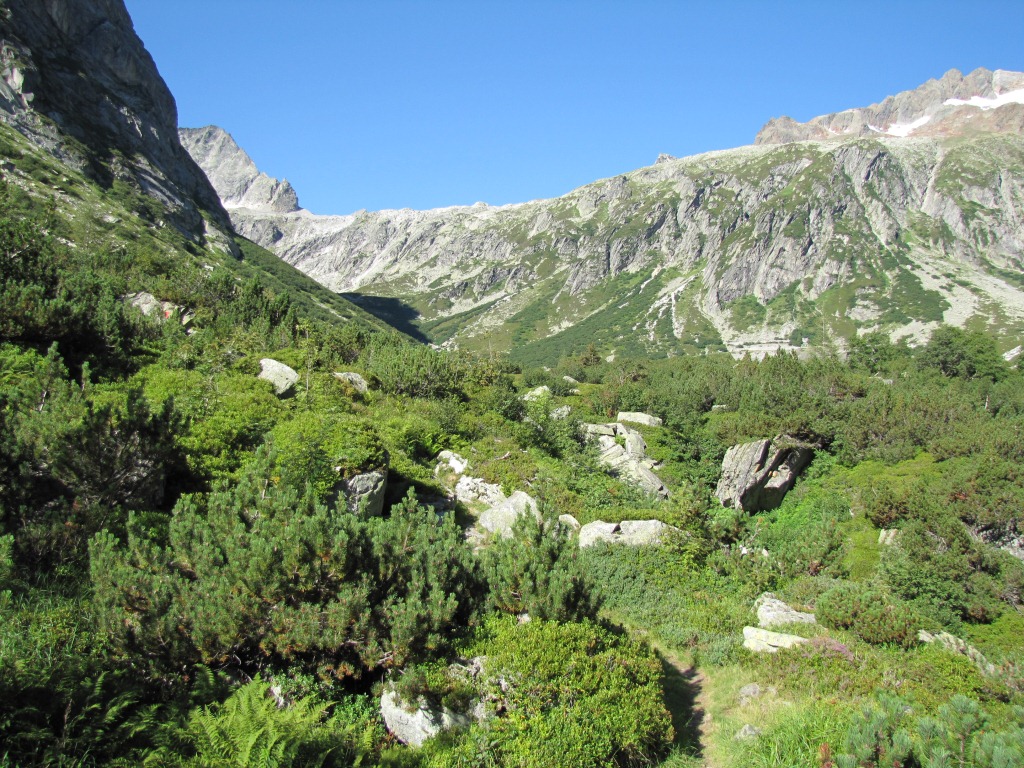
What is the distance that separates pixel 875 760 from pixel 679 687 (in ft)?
13.7

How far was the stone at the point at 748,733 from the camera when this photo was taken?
6.70 meters

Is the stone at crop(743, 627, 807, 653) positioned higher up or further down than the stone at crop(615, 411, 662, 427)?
further down

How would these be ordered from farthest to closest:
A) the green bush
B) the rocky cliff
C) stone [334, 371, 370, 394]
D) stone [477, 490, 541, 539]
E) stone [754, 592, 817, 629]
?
the rocky cliff < stone [334, 371, 370, 394] < stone [477, 490, 541, 539] < stone [754, 592, 817, 629] < the green bush

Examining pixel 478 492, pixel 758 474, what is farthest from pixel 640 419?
pixel 478 492

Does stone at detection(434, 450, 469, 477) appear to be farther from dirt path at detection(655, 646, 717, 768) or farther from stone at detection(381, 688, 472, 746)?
stone at detection(381, 688, 472, 746)

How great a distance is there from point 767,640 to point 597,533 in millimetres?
5533

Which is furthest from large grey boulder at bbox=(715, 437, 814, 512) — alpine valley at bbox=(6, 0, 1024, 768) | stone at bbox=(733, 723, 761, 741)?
stone at bbox=(733, 723, 761, 741)

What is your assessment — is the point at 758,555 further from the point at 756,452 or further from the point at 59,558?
the point at 59,558

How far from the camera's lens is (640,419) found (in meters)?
30.1

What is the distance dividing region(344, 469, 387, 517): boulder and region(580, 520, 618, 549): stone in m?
5.64

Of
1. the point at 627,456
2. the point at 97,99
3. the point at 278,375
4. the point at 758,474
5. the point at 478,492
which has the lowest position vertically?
the point at 478,492

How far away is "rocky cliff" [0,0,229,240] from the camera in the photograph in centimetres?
7500

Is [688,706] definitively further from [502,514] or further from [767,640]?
[502,514]

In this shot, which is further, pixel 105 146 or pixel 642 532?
pixel 105 146
